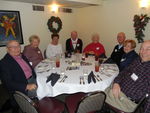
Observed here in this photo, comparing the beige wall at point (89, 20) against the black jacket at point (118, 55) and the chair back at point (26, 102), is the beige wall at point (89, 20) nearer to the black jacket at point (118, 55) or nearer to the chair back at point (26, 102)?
the black jacket at point (118, 55)

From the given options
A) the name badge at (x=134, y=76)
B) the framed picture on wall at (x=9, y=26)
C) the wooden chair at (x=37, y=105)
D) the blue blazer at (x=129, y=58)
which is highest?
the framed picture on wall at (x=9, y=26)

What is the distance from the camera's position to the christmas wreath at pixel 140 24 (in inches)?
147

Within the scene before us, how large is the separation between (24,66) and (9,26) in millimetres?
1871

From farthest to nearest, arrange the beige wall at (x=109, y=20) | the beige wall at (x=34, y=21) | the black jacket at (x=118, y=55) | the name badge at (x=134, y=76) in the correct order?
the beige wall at (x=109, y=20) < the beige wall at (x=34, y=21) < the black jacket at (x=118, y=55) < the name badge at (x=134, y=76)

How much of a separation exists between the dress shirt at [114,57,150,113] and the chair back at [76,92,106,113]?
44 centimetres

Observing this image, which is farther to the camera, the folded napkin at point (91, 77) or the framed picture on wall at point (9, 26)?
the framed picture on wall at point (9, 26)

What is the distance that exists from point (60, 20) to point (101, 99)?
3.90 metres

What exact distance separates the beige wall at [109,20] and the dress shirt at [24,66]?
10.6 ft

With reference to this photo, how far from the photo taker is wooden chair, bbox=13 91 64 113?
4.59ft

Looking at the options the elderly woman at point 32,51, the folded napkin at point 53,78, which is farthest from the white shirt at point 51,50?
the folded napkin at point 53,78

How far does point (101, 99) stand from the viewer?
5.15 ft

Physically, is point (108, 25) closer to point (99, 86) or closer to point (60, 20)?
point (60, 20)

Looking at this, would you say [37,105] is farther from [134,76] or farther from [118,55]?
[118,55]

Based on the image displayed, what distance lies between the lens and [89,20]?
5.21m
